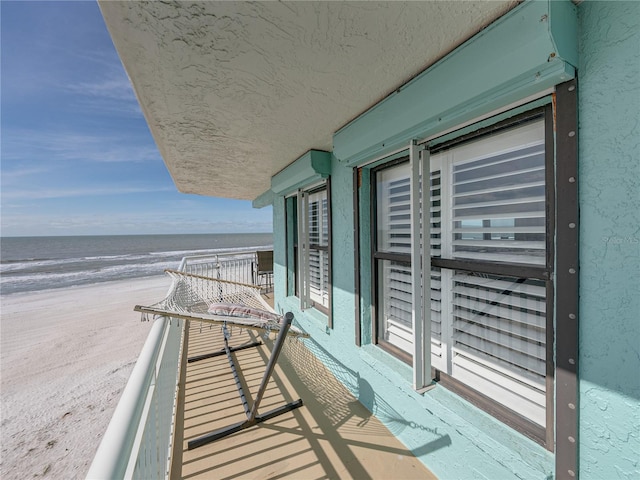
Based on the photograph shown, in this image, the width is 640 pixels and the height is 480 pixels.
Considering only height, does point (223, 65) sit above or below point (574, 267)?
above

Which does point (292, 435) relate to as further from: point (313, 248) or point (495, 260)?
point (313, 248)

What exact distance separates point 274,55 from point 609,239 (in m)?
1.48

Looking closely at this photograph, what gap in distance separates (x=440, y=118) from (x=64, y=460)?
399 centimetres

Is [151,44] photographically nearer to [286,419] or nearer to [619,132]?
[619,132]

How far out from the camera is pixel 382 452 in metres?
1.77

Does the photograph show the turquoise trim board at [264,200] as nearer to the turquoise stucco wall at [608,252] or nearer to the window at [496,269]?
the window at [496,269]

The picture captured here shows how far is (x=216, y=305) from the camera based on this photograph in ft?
8.69

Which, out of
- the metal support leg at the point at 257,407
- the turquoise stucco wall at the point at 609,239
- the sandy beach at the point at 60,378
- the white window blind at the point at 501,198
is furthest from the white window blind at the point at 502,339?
the sandy beach at the point at 60,378

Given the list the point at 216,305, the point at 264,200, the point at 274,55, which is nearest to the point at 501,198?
the point at 274,55

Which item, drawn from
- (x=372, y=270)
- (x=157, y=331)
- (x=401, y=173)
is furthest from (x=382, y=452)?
(x=401, y=173)

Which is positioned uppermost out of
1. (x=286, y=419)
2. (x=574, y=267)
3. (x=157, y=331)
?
(x=574, y=267)

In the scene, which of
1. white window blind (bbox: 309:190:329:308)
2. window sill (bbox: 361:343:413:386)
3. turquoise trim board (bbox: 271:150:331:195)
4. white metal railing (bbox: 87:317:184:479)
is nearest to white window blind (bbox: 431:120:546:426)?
window sill (bbox: 361:343:413:386)

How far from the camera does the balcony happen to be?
1140mm

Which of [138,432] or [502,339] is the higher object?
[502,339]
